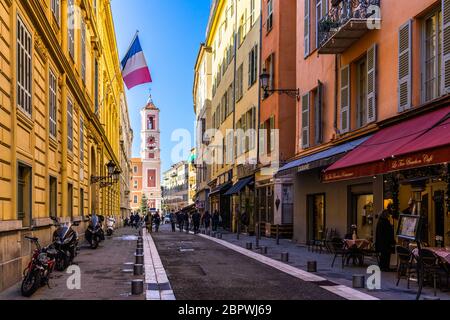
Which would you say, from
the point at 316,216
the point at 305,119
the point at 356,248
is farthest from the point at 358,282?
the point at 305,119

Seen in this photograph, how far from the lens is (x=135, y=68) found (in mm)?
29578

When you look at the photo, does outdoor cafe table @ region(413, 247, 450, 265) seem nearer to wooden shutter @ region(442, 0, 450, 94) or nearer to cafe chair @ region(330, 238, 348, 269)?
wooden shutter @ region(442, 0, 450, 94)

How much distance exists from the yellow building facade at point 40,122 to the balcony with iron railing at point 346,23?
27.2 feet

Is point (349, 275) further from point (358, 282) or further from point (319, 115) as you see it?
point (319, 115)

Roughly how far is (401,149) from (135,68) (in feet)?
64.1

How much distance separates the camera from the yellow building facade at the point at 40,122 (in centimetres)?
1136

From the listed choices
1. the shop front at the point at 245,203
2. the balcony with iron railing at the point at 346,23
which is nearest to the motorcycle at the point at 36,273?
the balcony with iron railing at the point at 346,23

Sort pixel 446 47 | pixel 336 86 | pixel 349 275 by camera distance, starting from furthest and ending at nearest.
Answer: pixel 336 86, pixel 349 275, pixel 446 47

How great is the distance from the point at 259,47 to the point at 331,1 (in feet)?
42.5

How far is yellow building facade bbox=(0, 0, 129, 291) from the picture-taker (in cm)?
1136

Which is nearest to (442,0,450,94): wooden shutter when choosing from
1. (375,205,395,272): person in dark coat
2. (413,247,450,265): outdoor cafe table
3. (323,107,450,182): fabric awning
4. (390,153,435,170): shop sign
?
(323,107,450,182): fabric awning

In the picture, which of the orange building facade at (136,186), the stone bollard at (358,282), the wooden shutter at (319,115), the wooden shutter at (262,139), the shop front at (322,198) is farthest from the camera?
the orange building facade at (136,186)

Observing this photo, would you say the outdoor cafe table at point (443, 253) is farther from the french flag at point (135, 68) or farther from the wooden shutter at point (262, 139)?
the french flag at point (135, 68)
